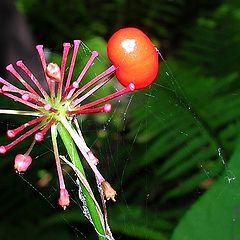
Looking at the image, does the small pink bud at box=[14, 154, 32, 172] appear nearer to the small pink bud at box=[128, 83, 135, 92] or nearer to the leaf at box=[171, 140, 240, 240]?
the small pink bud at box=[128, 83, 135, 92]

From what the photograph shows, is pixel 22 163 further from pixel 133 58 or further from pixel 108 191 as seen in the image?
pixel 133 58

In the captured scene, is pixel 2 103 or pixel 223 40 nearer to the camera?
pixel 2 103

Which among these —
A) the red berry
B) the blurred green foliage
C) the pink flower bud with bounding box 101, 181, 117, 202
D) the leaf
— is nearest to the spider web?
the blurred green foliage

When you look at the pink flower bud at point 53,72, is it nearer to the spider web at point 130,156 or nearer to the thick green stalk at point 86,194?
the thick green stalk at point 86,194

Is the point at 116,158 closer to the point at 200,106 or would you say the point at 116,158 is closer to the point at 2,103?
the point at 200,106

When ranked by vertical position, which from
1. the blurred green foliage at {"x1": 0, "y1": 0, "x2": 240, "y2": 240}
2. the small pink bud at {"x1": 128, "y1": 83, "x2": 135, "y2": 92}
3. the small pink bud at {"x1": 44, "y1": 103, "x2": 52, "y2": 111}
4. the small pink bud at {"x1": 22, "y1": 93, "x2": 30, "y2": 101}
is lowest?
the small pink bud at {"x1": 44, "y1": 103, "x2": 52, "y2": 111}

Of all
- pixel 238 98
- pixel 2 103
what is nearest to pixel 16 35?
pixel 238 98

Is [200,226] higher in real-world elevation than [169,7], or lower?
lower
